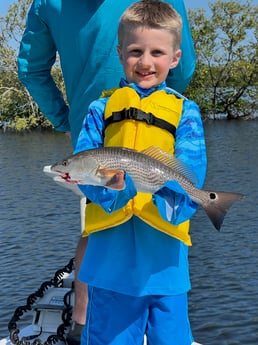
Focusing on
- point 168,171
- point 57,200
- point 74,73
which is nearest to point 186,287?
point 168,171

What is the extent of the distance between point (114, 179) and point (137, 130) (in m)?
0.46

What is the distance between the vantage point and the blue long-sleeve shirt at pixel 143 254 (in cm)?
301

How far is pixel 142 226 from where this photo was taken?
306 cm

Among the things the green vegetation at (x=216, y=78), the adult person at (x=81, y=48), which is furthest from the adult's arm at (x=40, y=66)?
the green vegetation at (x=216, y=78)

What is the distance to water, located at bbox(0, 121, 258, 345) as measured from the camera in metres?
7.64

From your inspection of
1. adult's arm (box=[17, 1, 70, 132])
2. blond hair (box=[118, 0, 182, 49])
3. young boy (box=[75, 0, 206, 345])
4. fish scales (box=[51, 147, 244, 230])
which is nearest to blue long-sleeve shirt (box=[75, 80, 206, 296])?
young boy (box=[75, 0, 206, 345])

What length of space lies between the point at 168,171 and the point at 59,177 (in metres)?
0.50

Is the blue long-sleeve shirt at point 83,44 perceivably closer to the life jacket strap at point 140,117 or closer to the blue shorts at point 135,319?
the life jacket strap at point 140,117

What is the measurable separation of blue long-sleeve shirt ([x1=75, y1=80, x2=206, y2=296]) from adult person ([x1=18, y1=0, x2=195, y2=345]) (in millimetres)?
825

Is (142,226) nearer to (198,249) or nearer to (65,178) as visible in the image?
(65,178)

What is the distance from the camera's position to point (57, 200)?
15859mm

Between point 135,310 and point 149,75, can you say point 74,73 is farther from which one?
point 135,310

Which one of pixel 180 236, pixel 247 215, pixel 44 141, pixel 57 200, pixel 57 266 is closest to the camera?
pixel 180 236

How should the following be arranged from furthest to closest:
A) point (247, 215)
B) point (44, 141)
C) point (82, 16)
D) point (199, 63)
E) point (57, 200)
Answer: point (199, 63) → point (44, 141) → point (57, 200) → point (247, 215) → point (82, 16)
